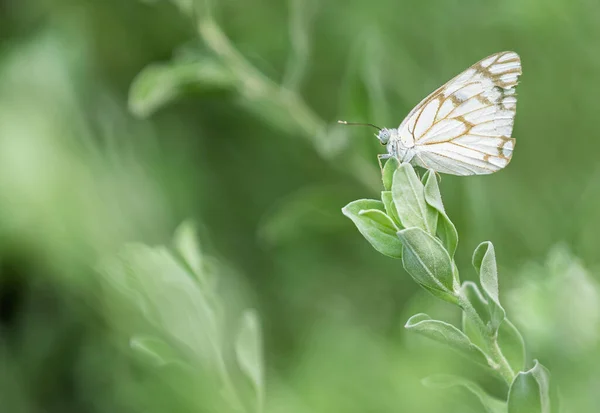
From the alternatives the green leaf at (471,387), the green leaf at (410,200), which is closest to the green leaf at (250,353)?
Answer: the green leaf at (471,387)

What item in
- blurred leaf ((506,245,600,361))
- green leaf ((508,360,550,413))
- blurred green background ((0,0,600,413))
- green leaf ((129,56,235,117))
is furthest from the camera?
green leaf ((129,56,235,117))

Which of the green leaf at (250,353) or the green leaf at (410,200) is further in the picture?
the green leaf at (250,353)

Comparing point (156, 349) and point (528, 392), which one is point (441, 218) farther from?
point (156, 349)

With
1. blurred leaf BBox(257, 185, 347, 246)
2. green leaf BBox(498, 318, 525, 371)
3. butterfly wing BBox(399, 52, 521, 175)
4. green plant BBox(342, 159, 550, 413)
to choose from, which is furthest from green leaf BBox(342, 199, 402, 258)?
blurred leaf BBox(257, 185, 347, 246)

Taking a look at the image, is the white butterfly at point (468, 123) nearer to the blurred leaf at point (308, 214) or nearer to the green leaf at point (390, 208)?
the green leaf at point (390, 208)

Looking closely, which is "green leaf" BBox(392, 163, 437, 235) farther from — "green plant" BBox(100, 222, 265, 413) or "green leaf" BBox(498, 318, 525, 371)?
"green plant" BBox(100, 222, 265, 413)

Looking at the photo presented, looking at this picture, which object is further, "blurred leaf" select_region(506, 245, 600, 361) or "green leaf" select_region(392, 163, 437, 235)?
"blurred leaf" select_region(506, 245, 600, 361)

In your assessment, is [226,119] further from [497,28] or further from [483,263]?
[483,263]
